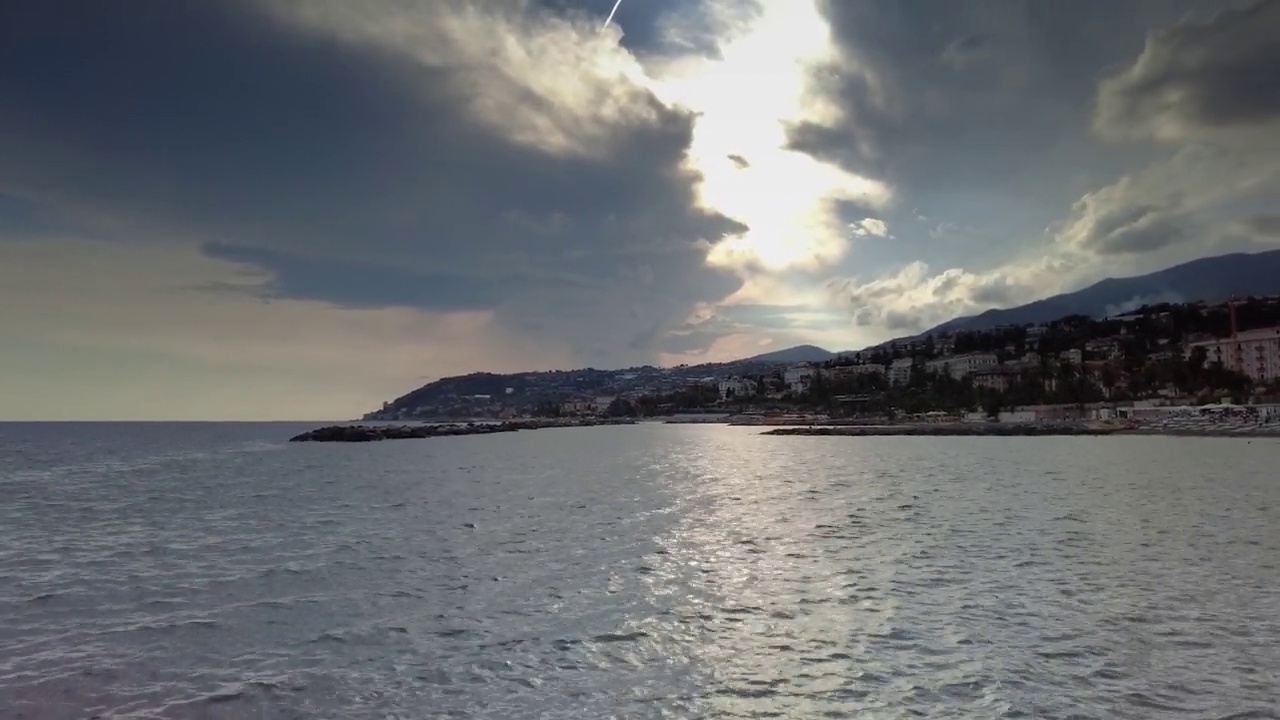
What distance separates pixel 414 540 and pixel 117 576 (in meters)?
7.62

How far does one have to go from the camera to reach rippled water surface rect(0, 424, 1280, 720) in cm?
988

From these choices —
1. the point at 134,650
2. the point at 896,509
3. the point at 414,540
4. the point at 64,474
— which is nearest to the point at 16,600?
the point at 134,650

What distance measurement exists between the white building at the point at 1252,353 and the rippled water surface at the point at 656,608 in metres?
130

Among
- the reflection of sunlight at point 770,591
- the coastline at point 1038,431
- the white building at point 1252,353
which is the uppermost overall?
→ the white building at point 1252,353

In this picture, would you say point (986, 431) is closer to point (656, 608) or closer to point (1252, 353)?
point (1252, 353)

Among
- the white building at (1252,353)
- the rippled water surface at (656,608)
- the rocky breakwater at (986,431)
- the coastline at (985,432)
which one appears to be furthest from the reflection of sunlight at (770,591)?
the white building at (1252,353)

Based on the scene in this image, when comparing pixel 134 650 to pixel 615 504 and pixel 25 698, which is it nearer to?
pixel 25 698

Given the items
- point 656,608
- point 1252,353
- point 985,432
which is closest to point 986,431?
point 985,432

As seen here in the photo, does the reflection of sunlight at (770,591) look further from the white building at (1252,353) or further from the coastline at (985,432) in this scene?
the white building at (1252,353)

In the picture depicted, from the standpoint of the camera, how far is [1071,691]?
9648mm

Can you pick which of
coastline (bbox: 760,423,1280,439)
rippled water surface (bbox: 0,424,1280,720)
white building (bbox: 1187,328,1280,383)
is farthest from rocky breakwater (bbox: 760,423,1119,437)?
rippled water surface (bbox: 0,424,1280,720)

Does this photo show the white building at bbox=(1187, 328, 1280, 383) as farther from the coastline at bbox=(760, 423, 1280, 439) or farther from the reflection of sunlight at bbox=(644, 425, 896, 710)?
the reflection of sunlight at bbox=(644, 425, 896, 710)

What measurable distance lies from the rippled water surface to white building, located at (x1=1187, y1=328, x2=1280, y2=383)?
130296 mm

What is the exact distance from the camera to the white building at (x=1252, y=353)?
135 meters
